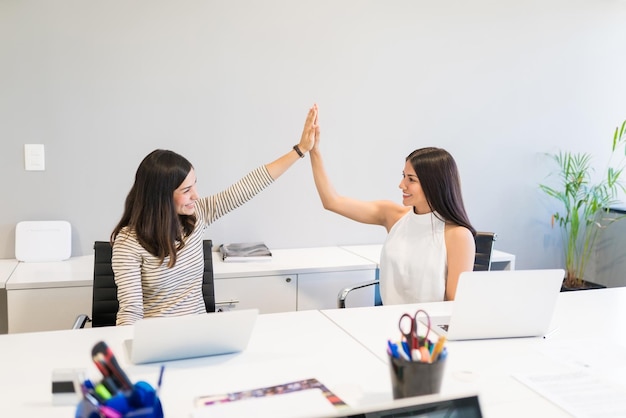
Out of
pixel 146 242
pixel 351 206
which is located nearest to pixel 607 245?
pixel 351 206

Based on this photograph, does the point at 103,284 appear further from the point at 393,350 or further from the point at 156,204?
the point at 393,350

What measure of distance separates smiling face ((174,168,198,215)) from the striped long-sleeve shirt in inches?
4.2

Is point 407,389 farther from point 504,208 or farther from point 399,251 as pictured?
point 504,208

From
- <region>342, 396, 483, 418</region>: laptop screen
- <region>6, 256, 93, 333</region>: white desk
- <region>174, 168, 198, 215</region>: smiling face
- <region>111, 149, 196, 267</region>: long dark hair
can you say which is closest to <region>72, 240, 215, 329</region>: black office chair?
<region>111, 149, 196, 267</region>: long dark hair

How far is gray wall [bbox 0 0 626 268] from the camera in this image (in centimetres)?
296

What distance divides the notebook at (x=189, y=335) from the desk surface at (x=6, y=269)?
4.40 ft

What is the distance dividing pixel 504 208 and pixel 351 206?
1735 mm

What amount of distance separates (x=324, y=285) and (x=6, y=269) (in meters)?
1.55

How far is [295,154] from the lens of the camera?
8.09 feet

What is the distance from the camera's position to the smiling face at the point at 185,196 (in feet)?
6.80

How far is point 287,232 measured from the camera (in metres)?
3.45

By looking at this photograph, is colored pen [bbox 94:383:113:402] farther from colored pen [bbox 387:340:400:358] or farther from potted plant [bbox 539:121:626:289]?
potted plant [bbox 539:121:626:289]

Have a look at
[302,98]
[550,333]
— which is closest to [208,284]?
[550,333]

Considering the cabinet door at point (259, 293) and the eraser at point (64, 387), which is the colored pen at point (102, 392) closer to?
the eraser at point (64, 387)
